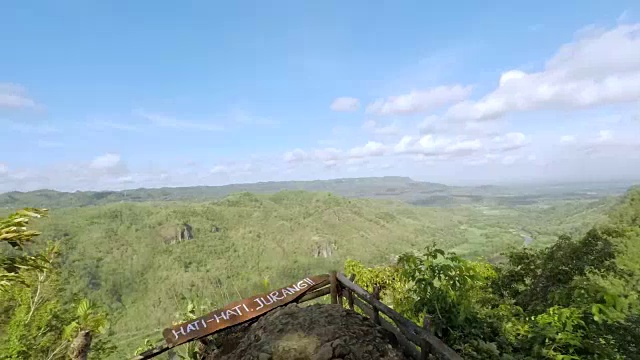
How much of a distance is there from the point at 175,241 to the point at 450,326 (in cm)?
16876

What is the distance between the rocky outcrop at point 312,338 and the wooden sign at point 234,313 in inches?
6.6

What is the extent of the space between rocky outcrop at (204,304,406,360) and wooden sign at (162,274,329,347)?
168 millimetres

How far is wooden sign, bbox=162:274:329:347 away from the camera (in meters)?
4.75

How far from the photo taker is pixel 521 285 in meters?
14.1

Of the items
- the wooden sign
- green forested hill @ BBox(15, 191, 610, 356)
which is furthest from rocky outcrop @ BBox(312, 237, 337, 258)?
the wooden sign

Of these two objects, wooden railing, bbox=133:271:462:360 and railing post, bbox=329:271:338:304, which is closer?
wooden railing, bbox=133:271:462:360

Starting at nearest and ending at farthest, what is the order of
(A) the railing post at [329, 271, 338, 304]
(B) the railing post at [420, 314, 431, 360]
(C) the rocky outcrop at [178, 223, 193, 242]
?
(B) the railing post at [420, 314, 431, 360] < (A) the railing post at [329, 271, 338, 304] < (C) the rocky outcrop at [178, 223, 193, 242]

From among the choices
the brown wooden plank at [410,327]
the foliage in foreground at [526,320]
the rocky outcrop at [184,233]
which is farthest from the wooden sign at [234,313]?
the rocky outcrop at [184,233]

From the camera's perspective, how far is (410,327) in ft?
13.5

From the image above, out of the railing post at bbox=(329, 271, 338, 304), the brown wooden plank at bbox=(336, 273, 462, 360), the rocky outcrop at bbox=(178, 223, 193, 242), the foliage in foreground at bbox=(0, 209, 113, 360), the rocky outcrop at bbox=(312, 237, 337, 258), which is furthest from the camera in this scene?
the rocky outcrop at bbox=(178, 223, 193, 242)

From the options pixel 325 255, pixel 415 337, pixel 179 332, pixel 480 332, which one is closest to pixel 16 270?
pixel 179 332

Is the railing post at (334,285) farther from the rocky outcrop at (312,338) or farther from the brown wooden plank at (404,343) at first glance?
the brown wooden plank at (404,343)

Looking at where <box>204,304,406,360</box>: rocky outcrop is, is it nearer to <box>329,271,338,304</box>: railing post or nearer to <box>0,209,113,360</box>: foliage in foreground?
Answer: <box>329,271,338,304</box>: railing post

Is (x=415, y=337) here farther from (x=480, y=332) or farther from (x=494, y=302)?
(x=494, y=302)
